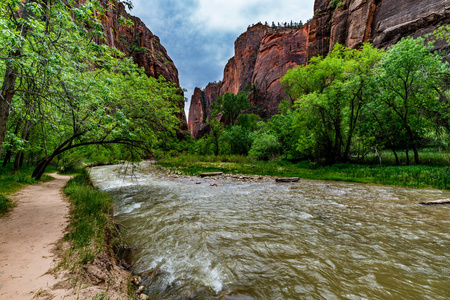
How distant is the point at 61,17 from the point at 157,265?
20.1ft

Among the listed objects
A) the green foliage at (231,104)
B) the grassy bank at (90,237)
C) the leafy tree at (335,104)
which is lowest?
the grassy bank at (90,237)

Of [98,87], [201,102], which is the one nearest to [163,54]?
[201,102]

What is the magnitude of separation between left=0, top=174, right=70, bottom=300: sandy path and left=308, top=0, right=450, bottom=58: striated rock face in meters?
44.8

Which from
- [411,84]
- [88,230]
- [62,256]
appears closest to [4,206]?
[88,230]

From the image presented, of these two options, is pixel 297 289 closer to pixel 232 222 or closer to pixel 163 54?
pixel 232 222

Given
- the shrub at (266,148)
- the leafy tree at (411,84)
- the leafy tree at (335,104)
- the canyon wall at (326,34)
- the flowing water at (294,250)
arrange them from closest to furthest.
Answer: the flowing water at (294,250), the leafy tree at (411,84), the leafy tree at (335,104), the canyon wall at (326,34), the shrub at (266,148)

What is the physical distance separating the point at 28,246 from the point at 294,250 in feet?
18.9

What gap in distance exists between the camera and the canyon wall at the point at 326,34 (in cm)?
2766

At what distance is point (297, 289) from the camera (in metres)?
2.95

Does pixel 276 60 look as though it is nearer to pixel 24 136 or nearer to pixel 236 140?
pixel 236 140

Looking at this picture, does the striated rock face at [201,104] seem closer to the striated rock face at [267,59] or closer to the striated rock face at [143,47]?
the striated rock face at [267,59]

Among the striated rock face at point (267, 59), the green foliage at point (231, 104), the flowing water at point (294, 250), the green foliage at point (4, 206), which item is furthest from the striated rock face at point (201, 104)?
the flowing water at point (294, 250)

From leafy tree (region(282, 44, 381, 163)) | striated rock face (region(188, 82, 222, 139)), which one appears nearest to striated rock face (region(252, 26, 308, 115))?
leafy tree (region(282, 44, 381, 163))

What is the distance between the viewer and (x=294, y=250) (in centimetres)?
410
